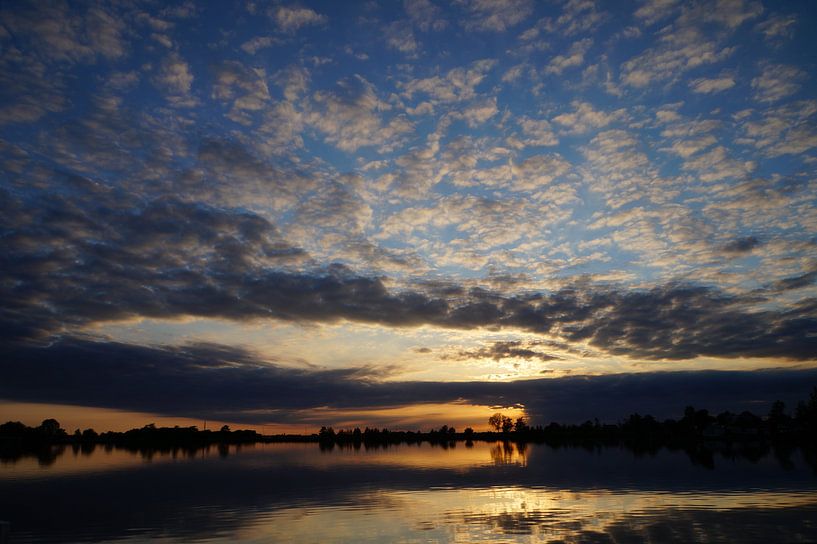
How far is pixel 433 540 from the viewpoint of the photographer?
30234mm

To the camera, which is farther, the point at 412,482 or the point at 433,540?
the point at 412,482

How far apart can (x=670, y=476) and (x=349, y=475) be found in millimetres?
41273

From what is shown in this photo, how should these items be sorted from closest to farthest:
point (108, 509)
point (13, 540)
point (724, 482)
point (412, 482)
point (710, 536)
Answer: point (710, 536) → point (13, 540) → point (108, 509) → point (724, 482) → point (412, 482)

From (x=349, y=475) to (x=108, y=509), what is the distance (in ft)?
124

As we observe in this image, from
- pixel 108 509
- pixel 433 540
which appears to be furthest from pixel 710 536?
pixel 108 509

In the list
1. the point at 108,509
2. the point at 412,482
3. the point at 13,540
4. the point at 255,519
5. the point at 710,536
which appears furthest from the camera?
the point at 412,482

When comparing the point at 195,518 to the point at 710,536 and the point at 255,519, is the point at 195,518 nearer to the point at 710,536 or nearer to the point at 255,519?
the point at 255,519

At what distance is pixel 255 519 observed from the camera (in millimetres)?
38062

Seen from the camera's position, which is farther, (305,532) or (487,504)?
(487,504)

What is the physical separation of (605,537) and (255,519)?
23.1 m

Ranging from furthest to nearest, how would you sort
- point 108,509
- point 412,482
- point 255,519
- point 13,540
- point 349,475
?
point 349,475, point 412,482, point 108,509, point 255,519, point 13,540

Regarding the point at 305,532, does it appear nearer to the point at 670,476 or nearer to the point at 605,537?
the point at 605,537

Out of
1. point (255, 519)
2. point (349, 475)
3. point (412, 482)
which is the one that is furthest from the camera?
point (349, 475)

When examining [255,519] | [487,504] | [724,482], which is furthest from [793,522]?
[255,519]
